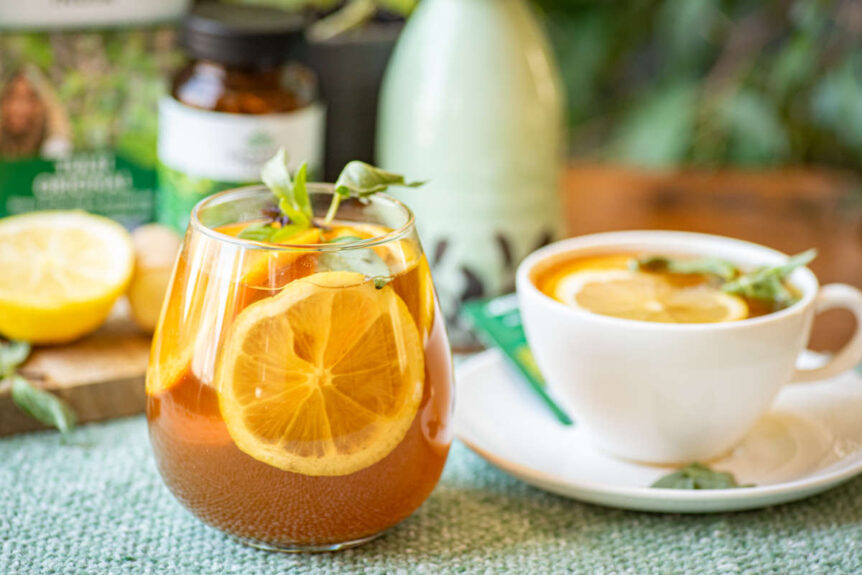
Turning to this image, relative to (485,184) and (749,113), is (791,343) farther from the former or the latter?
(749,113)

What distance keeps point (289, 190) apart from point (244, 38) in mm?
398

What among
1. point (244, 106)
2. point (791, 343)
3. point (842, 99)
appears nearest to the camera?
point (791, 343)

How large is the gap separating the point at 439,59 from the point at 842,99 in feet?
3.74

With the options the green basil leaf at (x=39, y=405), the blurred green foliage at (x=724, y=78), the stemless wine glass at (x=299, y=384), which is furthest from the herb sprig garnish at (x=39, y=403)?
the blurred green foliage at (x=724, y=78)

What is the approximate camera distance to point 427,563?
63cm

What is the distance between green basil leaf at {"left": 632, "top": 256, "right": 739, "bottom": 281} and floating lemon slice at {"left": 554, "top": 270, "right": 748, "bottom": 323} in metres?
0.01

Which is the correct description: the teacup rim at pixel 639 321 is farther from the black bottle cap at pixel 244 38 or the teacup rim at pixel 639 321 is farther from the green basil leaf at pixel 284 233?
the black bottle cap at pixel 244 38

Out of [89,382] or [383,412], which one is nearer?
[383,412]

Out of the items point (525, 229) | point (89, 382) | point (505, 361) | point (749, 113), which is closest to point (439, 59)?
point (525, 229)

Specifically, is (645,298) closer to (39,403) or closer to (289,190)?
(289,190)

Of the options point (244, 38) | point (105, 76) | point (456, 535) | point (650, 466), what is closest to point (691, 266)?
point (650, 466)

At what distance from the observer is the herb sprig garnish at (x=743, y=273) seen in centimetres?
74

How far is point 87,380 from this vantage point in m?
0.85

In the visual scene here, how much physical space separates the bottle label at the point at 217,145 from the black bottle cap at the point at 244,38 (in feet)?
0.18
